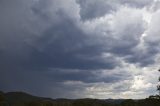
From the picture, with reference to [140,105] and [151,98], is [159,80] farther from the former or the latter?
[140,105]

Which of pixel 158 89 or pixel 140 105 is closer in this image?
pixel 158 89

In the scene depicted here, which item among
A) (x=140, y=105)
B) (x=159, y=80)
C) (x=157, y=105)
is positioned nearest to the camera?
(x=159, y=80)

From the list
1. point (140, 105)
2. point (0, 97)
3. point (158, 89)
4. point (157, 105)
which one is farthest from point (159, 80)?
point (0, 97)

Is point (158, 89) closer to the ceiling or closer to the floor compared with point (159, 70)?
closer to the floor

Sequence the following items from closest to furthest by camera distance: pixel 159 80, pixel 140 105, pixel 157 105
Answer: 1. pixel 159 80
2. pixel 157 105
3. pixel 140 105

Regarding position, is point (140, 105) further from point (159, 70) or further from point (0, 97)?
point (0, 97)

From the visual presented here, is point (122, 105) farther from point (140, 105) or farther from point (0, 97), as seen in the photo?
point (0, 97)

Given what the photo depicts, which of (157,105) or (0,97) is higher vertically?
(0,97)

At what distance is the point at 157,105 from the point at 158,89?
9.57m

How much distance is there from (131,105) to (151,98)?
53.3 meters

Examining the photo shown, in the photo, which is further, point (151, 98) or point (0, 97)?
point (0, 97)

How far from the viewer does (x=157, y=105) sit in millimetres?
125750

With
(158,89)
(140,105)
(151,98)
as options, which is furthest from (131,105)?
(158,89)

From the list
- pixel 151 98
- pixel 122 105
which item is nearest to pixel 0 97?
pixel 122 105
